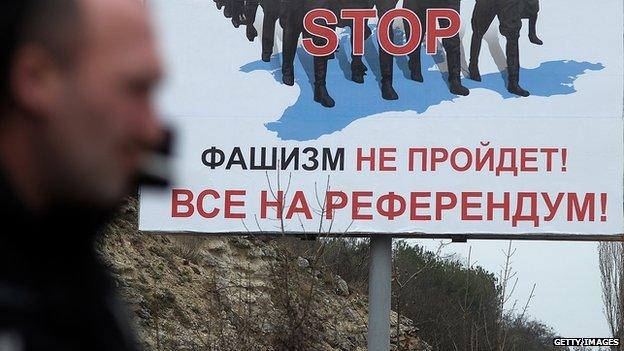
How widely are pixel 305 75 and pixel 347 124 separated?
63 cm

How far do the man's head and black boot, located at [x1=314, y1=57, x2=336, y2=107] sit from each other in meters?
9.54

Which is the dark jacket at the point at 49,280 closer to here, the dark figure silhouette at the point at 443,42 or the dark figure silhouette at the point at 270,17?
the dark figure silhouette at the point at 443,42

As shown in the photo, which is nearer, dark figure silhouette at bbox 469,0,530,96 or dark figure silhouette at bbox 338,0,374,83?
dark figure silhouette at bbox 469,0,530,96

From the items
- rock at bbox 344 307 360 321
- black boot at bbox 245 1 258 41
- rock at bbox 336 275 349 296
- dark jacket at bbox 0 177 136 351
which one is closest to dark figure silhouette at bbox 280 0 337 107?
black boot at bbox 245 1 258 41

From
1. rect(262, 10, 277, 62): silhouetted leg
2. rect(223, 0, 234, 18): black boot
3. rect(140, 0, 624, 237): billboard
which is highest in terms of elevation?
rect(223, 0, 234, 18): black boot

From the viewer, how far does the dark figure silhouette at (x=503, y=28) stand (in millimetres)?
10086

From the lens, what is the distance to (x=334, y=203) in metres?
9.91

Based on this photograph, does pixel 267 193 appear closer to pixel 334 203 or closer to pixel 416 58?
pixel 334 203

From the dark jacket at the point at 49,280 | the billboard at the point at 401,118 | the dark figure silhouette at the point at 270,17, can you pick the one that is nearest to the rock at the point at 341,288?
the billboard at the point at 401,118

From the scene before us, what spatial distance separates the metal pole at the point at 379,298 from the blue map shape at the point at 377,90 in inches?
46.4

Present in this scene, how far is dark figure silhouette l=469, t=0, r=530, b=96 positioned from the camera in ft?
33.1

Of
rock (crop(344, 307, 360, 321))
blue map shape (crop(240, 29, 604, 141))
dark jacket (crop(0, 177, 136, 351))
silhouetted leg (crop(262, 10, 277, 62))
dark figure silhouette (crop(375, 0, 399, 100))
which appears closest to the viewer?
dark jacket (crop(0, 177, 136, 351))

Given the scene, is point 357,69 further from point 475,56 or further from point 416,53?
point 475,56

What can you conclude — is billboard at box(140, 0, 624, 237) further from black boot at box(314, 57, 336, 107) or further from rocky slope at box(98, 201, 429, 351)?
rocky slope at box(98, 201, 429, 351)
